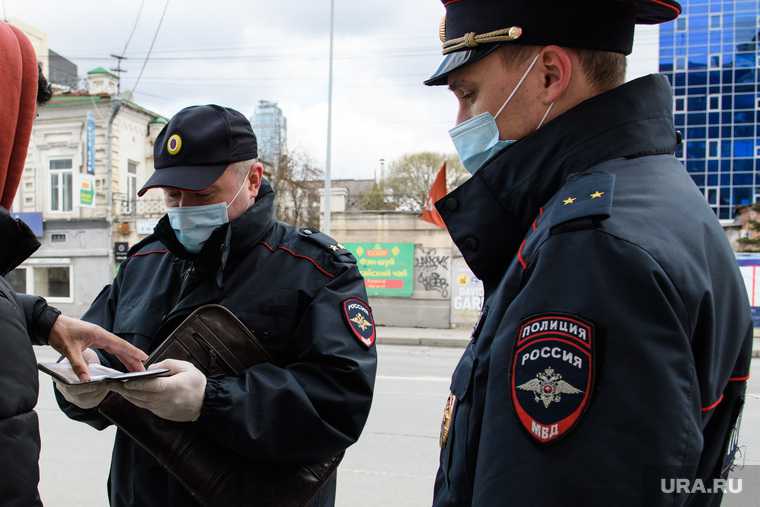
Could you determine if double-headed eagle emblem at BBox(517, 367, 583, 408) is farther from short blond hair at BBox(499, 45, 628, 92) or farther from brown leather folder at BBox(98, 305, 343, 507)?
brown leather folder at BBox(98, 305, 343, 507)

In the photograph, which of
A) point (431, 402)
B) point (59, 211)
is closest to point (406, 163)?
point (59, 211)

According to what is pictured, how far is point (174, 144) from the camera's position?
2139mm

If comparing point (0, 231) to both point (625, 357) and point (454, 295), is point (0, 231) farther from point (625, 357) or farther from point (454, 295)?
point (454, 295)

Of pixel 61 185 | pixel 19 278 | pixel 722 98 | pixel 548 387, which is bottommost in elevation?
pixel 19 278

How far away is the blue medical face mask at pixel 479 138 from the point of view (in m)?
1.29

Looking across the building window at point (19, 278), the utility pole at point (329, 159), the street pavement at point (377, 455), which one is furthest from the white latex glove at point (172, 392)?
the building window at point (19, 278)

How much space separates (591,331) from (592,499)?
0.22 metres

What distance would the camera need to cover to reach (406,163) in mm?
35781

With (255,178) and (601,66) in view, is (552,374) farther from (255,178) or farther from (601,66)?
(255,178)

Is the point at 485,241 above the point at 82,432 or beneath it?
above

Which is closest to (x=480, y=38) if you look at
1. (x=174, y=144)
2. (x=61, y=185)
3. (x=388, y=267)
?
(x=174, y=144)

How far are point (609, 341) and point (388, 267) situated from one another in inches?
586

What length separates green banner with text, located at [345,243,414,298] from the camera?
15.6m

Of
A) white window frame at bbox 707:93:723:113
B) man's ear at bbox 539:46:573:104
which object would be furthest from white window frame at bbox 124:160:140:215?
white window frame at bbox 707:93:723:113
